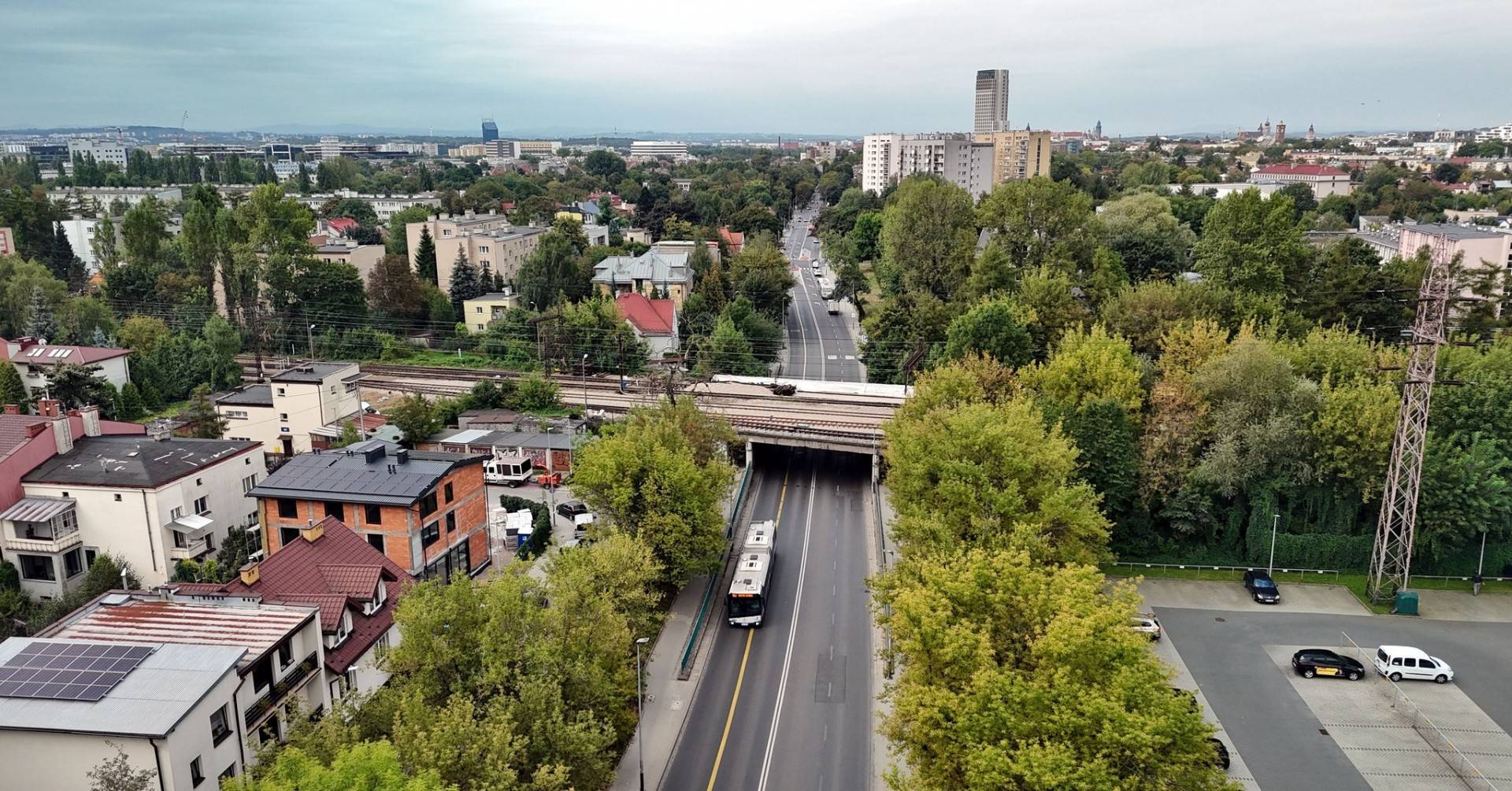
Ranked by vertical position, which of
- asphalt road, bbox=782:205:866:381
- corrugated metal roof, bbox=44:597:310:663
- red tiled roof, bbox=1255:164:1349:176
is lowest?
asphalt road, bbox=782:205:866:381

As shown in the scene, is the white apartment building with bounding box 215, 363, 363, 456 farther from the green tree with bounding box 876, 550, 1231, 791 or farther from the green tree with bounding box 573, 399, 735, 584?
the green tree with bounding box 876, 550, 1231, 791

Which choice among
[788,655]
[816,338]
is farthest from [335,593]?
[816,338]

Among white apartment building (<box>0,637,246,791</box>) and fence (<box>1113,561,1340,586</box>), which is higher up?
white apartment building (<box>0,637,246,791</box>)

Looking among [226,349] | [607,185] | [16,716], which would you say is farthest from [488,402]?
[607,185]

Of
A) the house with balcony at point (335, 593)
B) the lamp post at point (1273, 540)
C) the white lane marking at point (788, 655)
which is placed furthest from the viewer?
the lamp post at point (1273, 540)

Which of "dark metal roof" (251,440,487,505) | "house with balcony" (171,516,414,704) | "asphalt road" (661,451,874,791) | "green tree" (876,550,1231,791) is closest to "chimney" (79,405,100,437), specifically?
"dark metal roof" (251,440,487,505)

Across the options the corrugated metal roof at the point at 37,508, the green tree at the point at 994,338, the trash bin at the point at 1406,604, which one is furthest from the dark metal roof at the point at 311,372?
the trash bin at the point at 1406,604

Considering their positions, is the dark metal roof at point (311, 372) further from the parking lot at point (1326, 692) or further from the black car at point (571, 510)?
the parking lot at point (1326, 692)
